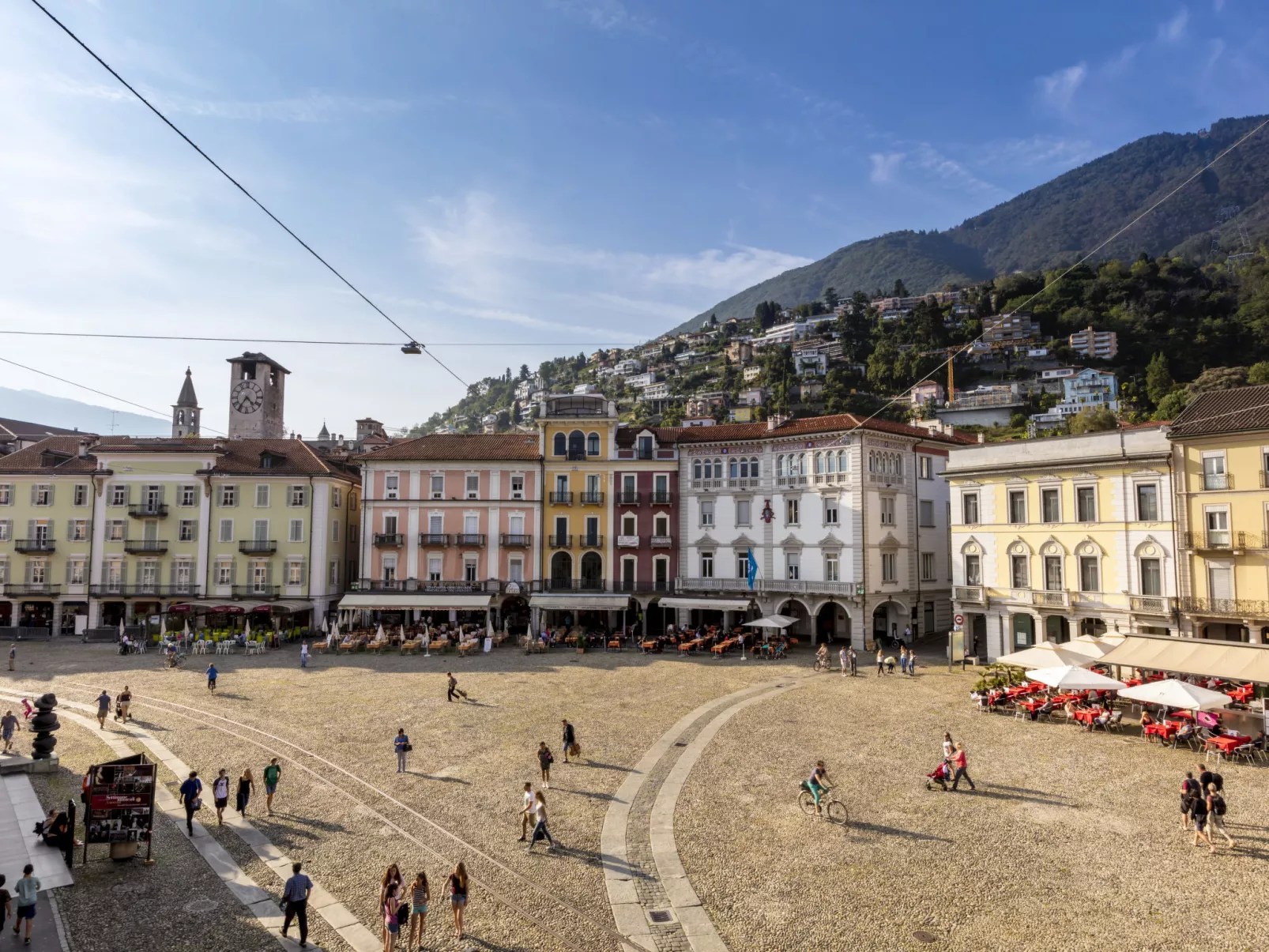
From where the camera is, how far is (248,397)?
263ft

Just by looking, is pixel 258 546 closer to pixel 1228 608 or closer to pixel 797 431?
pixel 797 431

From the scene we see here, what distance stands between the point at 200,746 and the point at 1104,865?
912 inches

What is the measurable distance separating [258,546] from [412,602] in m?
11.6

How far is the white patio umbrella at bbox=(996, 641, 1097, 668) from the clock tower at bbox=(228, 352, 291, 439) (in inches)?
2953

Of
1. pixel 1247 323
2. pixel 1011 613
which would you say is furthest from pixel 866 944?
pixel 1247 323

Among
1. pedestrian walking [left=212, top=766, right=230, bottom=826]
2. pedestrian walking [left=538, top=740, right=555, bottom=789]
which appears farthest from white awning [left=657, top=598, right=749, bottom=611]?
pedestrian walking [left=212, top=766, right=230, bottom=826]

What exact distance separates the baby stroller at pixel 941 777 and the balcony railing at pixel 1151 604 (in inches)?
761

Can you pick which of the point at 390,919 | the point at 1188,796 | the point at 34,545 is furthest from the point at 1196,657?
the point at 34,545

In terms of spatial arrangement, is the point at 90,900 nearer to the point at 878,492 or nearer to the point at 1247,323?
the point at 878,492

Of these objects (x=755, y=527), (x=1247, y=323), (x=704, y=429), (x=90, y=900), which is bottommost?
(x=90, y=900)

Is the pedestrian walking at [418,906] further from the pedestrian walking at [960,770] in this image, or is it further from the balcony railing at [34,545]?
the balcony railing at [34,545]

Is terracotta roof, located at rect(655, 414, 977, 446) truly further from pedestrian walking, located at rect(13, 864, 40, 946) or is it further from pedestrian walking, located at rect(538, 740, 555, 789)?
pedestrian walking, located at rect(13, 864, 40, 946)

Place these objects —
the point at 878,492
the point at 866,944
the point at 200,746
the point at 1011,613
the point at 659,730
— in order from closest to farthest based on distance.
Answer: the point at 866,944, the point at 200,746, the point at 659,730, the point at 1011,613, the point at 878,492

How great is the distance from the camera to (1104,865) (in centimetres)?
1406
